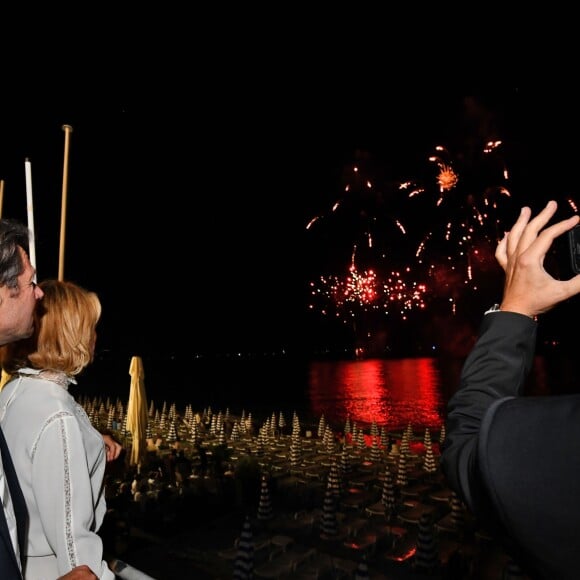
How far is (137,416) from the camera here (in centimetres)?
914

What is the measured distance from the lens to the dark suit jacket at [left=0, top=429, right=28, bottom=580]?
1475 millimetres

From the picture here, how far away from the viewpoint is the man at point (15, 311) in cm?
169

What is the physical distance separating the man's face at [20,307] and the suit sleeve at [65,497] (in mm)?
454

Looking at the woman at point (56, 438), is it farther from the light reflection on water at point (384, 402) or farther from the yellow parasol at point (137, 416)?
the light reflection on water at point (384, 402)

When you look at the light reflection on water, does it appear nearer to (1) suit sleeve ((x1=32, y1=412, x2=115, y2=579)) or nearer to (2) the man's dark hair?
(1) suit sleeve ((x1=32, y1=412, x2=115, y2=579))

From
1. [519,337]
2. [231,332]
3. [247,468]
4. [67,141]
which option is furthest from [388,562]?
[231,332]

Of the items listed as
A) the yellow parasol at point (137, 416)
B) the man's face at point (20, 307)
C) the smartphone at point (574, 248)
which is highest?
the smartphone at point (574, 248)

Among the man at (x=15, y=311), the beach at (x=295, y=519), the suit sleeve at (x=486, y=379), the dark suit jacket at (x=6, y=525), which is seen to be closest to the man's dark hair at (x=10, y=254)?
the man at (x=15, y=311)

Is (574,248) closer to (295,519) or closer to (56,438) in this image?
(56,438)

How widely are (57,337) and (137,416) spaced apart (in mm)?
7436

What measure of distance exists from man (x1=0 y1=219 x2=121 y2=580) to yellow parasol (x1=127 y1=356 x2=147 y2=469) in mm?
7506

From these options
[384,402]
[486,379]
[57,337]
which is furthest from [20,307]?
[384,402]

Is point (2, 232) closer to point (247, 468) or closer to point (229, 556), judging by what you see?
point (229, 556)

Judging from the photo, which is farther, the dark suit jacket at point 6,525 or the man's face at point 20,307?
the man's face at point 20,307
